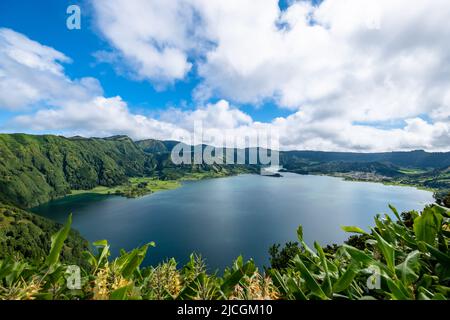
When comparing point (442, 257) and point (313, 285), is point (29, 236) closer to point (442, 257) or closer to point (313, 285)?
point (313, 285)

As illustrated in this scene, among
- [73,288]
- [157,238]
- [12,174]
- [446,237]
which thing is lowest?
[157,238]

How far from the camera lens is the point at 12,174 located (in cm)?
14875

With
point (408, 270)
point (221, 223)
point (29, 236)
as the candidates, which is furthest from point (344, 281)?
point (29, 236)

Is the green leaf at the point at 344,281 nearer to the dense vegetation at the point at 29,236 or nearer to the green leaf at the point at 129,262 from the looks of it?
the green leaf at the point at 129,262

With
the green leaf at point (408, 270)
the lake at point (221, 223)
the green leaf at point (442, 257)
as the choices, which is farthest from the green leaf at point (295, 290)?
the lake at point (221, 223)

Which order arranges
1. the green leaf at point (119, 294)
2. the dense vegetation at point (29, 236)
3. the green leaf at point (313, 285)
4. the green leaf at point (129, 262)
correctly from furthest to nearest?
1. the dense vegetation at point (29, 236)
2. the green leaf at point (129, 262)
3. the green leaf at point (313, 285)
4. the green leaf at point (119, 294)

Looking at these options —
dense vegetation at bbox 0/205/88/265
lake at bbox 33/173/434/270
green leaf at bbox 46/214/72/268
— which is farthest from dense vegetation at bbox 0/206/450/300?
dense vegetation at bbox 0/205/88/265

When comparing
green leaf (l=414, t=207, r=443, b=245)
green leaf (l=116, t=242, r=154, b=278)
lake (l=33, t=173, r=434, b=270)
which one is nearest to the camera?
green leaf (l=116, t=242, r=154, b=278)

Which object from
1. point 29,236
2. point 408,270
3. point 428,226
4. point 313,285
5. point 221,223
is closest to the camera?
point 313,285

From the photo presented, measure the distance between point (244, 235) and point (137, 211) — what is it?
48599mm

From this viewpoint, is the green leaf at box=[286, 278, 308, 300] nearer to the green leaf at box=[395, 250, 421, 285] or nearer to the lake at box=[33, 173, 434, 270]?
the green leaf at box=[395, 250, 421, 285]
